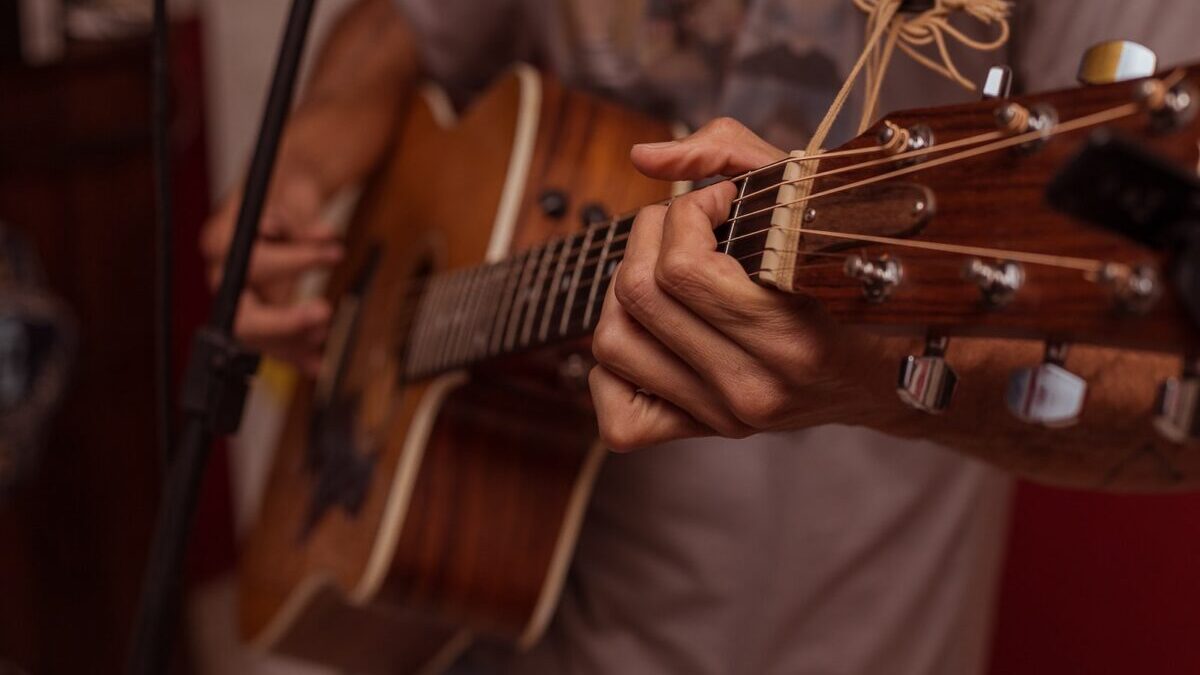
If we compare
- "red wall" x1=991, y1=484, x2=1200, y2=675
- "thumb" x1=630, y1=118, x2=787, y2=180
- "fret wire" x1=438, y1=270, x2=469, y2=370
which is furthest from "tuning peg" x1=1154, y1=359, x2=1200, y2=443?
"red wall" x1=991, y1=484, x2=1200, y2=675

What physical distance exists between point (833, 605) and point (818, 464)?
0.11 metres

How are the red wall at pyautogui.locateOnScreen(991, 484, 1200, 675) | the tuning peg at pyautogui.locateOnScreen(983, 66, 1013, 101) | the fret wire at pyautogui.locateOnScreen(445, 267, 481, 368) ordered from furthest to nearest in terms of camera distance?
the red wall at pyautogui.locateOnScreen(991, 484, 1200, 675) < the fret wire at pyautogui.locateOnScreen(445, 267, 481, 368) < the tuning peg at pyautogui.locateOnScreen(983, 66, 1013, 101)

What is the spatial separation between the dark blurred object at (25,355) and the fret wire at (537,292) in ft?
3.68

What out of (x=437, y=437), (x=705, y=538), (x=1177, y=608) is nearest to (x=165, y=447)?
(x=437, y=437)

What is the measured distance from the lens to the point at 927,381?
42cm

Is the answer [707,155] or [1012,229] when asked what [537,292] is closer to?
[707,155]

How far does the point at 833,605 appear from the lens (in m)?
0.88

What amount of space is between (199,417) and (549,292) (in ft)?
0.67

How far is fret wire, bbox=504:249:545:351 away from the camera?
0.69m

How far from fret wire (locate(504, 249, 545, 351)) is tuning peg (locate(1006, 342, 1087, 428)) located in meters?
0.34

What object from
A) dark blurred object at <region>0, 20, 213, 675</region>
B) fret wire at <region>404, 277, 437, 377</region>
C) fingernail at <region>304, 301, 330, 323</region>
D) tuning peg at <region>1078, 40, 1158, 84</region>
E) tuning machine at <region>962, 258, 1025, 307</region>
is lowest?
dark blurred object at <region>0, 20, 213, 675</region>

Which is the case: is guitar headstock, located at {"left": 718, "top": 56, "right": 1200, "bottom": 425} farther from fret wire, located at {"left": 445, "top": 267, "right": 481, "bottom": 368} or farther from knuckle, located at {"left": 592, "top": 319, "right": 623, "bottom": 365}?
fret wire, located at {"left": 445, "top": 267, "right": 481, "bottom": 368}

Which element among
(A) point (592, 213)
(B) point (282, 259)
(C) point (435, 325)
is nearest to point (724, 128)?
(A) point (592, 213)

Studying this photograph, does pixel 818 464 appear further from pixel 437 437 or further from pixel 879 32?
pixel 879 32
